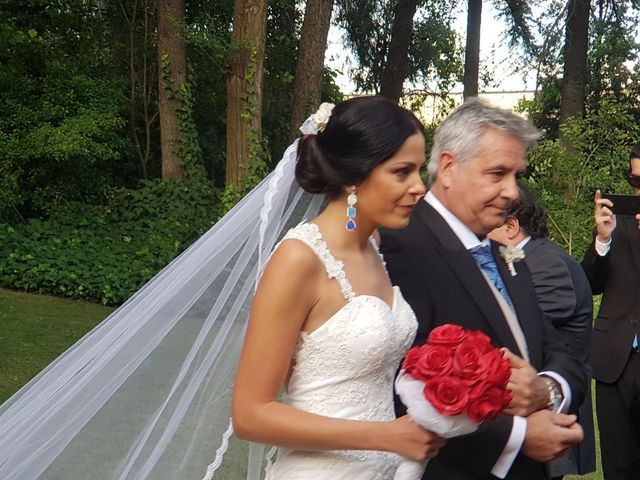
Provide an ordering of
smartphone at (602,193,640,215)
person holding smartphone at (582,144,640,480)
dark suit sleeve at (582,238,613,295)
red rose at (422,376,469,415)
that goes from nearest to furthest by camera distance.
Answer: red rose at (422,376,469,415), smartphone at (602,193,640,215), person holding smartphone at (582,144,640,480), dark suit sleeve at (582,238,613,295)

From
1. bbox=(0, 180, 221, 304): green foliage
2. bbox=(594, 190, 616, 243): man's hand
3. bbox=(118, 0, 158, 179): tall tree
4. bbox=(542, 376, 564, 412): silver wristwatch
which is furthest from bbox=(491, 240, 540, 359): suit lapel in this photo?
bbox=(118, 0, 158, 179): tall tree

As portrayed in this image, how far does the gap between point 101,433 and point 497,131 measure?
5.15 ft

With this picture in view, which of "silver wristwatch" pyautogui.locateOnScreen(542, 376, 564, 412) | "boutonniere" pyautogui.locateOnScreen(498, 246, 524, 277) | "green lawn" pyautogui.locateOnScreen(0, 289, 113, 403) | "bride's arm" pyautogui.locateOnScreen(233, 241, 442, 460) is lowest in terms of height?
"green lawn" pyautogui.locateOnScreen(0, 289, 113, 403)

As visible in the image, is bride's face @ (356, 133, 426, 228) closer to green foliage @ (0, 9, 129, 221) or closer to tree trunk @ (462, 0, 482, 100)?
green foliage @ (0, 9, 129, 221)

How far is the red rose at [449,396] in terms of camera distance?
230cm

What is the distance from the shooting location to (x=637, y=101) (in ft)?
79.0

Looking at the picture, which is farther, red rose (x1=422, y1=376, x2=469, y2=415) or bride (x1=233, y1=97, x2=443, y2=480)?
bride (x1=233, y1=97, x2=443, y2=480)

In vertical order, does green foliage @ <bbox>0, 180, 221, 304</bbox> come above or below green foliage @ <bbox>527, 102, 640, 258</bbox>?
below

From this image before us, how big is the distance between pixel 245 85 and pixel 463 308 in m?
11.5

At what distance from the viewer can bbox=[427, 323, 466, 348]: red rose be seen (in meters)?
2.39

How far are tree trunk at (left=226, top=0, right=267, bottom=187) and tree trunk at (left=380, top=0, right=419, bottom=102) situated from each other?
795 centimetres

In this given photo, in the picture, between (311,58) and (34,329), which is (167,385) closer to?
(34,329)

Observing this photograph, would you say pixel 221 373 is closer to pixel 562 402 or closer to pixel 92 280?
pixel 562 402

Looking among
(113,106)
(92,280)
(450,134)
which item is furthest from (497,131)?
(113,106)
